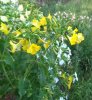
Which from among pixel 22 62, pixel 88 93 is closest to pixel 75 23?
pixel 88 93

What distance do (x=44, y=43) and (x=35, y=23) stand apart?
0.14 metres

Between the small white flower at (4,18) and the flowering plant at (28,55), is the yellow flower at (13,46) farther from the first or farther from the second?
the small white flower at (4,18)

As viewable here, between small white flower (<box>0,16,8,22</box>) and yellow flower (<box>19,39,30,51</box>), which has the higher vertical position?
small white flower (<box>0,16,8,22</box>)

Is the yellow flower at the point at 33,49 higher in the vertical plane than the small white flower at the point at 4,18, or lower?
lower

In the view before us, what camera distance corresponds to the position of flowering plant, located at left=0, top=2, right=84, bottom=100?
7.86ft

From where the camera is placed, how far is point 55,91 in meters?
2.82

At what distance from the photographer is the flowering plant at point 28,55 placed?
2.40m

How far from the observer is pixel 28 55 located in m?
2.46

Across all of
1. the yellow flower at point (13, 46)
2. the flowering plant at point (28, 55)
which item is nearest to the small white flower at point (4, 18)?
the flowering plant at point (28, 55)

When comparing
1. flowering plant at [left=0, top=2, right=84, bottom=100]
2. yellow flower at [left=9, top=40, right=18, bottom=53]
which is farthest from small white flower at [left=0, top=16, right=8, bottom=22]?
yellow flower at [left=9, top=40, right=18, bottom=53]

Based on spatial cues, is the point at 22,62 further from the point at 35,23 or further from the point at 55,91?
the point at 55,91

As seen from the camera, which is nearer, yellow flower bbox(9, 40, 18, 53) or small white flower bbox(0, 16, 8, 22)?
yellow flower bbox(9, 40, 18, 53)

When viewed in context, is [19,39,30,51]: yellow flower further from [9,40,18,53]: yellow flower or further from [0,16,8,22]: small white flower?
[0,16,8,22]: small white flower

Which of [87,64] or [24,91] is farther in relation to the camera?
[87,64]
